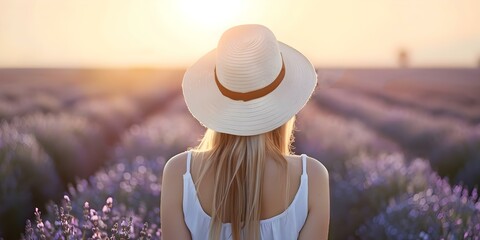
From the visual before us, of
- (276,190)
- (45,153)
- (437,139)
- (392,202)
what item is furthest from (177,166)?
(437,139)

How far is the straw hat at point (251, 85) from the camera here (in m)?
2.80

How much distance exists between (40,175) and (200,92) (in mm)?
4626

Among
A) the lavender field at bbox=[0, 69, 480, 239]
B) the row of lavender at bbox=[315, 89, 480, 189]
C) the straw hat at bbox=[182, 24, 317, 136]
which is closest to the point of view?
the straw hat at bbox=[182, 24, 317, 136]

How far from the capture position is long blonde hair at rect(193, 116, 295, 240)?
2662 mm

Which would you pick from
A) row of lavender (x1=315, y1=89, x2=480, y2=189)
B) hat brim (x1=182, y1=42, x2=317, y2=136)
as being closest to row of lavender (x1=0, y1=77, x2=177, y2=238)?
hat brim (x1=182, y1=42, x2=317, y2=136)

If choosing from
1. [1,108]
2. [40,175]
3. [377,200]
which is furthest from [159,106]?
[377,200]

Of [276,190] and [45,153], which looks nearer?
[276,190]

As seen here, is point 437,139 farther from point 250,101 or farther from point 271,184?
point 271,184

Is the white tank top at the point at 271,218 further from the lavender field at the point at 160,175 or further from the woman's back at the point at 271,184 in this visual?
the lavender field at the point at 160,175

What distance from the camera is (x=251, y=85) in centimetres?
285

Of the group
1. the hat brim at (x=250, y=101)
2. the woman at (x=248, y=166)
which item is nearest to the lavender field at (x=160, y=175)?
the hat brim at (x=250, y=101)

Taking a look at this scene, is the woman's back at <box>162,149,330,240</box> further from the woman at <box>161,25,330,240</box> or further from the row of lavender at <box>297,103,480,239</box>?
the row of lavender at <box>297,103,480,239</box>

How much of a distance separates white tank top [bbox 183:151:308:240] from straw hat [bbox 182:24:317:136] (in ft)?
0.59

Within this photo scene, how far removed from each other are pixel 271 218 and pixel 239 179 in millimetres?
166
